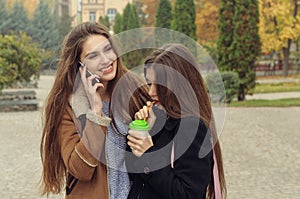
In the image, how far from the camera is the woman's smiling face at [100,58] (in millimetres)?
1976

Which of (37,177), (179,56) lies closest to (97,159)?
(179,56)

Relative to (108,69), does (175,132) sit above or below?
below

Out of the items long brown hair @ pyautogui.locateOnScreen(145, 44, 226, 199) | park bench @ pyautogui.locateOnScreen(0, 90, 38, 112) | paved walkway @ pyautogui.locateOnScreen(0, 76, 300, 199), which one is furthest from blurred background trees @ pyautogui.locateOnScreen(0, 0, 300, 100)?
paved walkway @ pyautogui.locateOnScreen(0, 76, 300, 199)

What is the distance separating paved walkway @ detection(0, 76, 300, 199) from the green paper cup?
4262mm

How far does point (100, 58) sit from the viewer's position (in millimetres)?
1988

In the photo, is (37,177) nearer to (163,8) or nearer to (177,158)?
(177,158)

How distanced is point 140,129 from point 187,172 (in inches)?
9.2

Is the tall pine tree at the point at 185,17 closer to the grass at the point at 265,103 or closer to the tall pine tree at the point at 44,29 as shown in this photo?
the grass at the point at 265,103

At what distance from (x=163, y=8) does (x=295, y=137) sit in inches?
760

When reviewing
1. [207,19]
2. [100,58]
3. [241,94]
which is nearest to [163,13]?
[207,19]

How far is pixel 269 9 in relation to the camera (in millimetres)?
28516

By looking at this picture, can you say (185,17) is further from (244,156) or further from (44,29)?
(44,29)

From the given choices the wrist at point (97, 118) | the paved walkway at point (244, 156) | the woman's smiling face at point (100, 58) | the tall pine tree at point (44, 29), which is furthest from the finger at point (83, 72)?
the tall pine tree at point (44, 29)

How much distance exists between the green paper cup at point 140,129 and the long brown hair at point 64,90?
248mm
